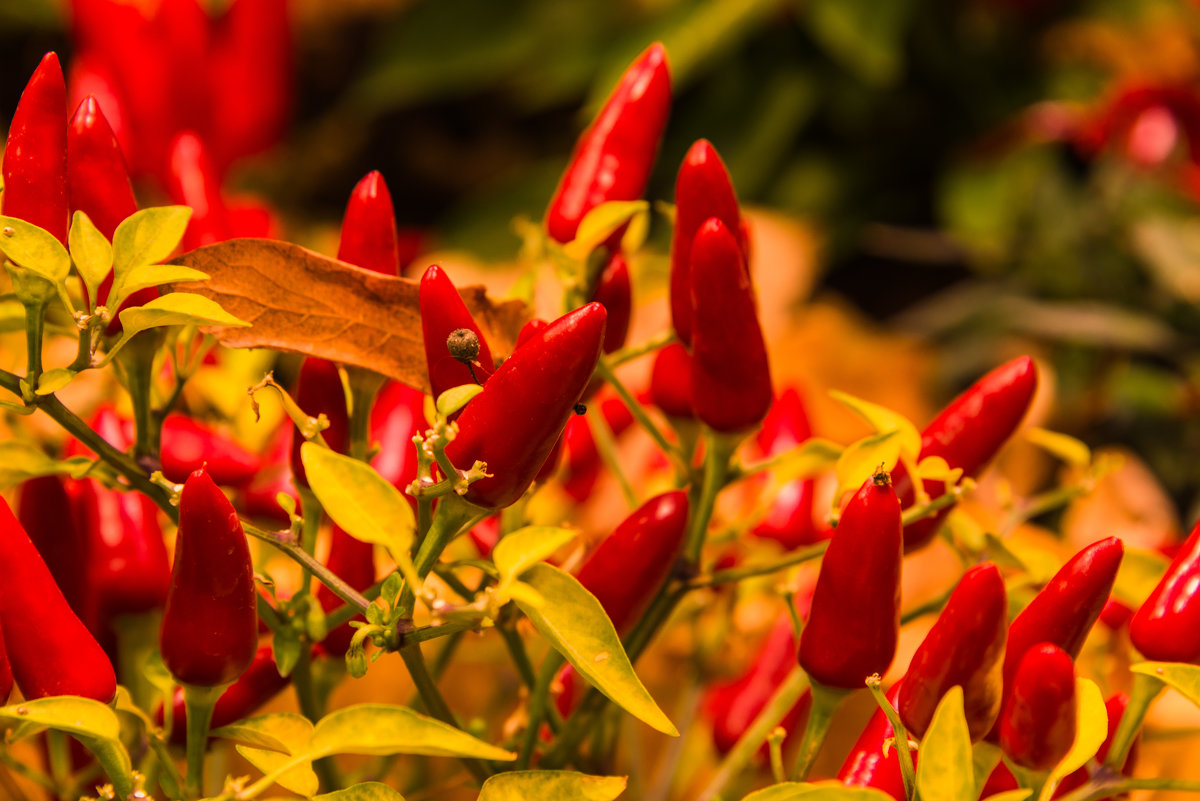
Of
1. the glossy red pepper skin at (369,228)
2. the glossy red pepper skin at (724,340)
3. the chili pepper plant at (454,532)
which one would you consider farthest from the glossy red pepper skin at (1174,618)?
the glossy red pepper skin at (369,228)

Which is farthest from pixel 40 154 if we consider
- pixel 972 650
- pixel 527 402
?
pixel 972 650

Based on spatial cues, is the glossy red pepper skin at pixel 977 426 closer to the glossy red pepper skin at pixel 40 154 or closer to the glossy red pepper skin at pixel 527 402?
the glossy red pepper skin at pixel 527 402

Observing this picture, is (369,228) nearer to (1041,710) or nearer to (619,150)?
(619,150)

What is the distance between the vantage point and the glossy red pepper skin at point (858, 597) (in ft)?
0.92

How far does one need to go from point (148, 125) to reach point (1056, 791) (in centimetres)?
80

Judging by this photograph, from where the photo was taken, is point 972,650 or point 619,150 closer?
point 972,650

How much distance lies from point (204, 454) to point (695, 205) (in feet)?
0.63

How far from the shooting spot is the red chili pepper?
374 millimetres

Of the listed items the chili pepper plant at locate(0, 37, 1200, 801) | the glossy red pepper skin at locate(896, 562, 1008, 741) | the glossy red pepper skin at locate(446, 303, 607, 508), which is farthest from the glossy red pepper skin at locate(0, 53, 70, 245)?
the glossy red pepper skin at locate(896, 562, 1008, 741)

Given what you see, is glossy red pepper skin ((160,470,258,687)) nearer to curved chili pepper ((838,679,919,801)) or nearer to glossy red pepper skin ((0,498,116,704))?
glossy red pepper skin ((0,498,116,704))

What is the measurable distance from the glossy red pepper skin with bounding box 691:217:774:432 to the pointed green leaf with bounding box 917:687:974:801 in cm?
12

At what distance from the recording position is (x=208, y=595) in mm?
268

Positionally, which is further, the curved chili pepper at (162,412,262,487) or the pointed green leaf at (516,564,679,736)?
the curved chili pepper at (162,412,262,487)

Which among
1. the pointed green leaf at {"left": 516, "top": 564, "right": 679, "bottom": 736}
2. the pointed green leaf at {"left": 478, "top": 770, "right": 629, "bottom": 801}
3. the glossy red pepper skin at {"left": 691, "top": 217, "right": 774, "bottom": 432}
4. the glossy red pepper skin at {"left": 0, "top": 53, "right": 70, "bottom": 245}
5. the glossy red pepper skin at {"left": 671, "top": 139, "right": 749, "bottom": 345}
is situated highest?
the glossy red pepper skin at {"left": 0, "top": 53, "right": 70, "bottom": 245}
